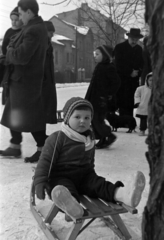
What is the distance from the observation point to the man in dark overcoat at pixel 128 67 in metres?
7.43

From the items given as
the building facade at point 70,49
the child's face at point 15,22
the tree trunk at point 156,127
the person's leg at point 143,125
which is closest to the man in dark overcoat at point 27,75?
the child's face at point 15,22

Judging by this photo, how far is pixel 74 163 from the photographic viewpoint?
2.82m

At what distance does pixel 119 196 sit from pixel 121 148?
3.21 meters

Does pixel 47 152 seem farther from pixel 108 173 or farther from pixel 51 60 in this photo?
pixel 51 60

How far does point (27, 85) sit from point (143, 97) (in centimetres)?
300

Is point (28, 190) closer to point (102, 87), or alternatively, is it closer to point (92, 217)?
point (92, 217)

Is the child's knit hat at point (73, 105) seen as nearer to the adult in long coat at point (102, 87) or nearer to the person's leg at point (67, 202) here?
the person's leg at point (67, 202)

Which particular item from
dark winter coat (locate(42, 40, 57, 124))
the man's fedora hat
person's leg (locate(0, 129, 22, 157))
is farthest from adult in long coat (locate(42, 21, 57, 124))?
the man's fedora hat

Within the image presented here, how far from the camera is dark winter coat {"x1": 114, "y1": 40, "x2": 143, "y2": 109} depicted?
7.43 metres

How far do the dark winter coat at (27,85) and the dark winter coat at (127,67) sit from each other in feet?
10.4

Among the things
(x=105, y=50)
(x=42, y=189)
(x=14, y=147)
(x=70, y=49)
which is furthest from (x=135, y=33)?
(x=70, y=49)

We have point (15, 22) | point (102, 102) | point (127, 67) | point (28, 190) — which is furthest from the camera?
point (127, 67)

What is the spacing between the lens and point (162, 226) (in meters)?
1.71

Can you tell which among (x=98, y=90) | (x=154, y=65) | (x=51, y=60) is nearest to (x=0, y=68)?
(x=51, y=60)
